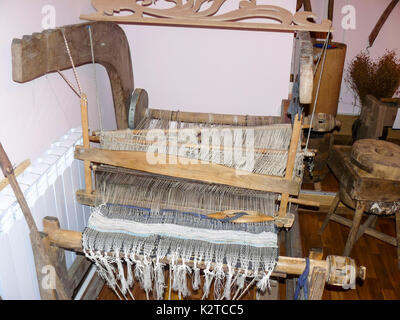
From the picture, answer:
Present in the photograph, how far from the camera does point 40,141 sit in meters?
1.65

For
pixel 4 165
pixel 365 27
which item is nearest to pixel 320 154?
pixel 365 27

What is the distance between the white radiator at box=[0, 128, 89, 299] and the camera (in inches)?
52.6

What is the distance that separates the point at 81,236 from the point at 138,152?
390 mm

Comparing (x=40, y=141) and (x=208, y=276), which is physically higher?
(x=40, y=141)

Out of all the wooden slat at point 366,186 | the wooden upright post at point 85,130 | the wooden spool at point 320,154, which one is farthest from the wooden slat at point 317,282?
the wooden spool at point 320,154

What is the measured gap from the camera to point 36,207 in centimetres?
151

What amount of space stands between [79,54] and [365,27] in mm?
3249

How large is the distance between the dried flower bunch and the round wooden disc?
4.46 feet

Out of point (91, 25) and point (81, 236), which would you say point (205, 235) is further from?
point (91, 25)

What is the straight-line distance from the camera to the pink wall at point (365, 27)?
3.85 m

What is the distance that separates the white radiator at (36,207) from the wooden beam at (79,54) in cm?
35

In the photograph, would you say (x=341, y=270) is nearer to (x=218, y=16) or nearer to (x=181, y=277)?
(x=181, y=277)
